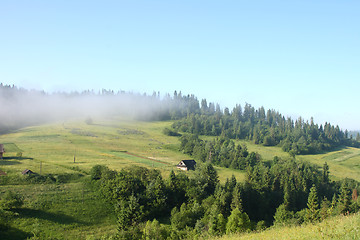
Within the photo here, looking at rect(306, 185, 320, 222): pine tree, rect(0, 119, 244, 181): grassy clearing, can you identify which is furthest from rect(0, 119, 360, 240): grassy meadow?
rect(306, 185, 320, 222): pine tree

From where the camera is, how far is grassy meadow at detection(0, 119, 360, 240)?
1853 inches

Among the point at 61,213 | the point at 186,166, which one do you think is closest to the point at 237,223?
the point at 61,213

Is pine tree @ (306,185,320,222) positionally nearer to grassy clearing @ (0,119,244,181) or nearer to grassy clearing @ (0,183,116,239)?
grassy clearing @ (0,119,244,181)

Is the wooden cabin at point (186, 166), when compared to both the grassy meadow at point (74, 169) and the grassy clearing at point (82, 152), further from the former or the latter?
the grassy meadow at point (74, 169)

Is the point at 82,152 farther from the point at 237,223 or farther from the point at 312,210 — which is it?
the point at 312,210

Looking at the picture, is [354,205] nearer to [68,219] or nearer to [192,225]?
[192,225]

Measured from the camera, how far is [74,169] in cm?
7781

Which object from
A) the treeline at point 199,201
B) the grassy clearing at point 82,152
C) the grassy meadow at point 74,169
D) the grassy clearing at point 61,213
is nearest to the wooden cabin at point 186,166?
the grassy clearing at point 82,152

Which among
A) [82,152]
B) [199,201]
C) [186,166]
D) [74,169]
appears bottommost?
[199,201]

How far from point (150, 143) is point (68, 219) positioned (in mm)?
99447

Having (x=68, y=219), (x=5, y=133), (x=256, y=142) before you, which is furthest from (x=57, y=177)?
(x=256, y=142)

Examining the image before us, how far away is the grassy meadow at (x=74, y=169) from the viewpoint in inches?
1853

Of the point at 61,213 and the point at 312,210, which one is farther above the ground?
the point at 61,213

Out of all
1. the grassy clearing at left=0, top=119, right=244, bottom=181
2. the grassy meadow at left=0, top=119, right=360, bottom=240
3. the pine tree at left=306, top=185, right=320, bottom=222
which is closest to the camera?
the grassy meadow at left=0, top=119, right=360, bottom=240
